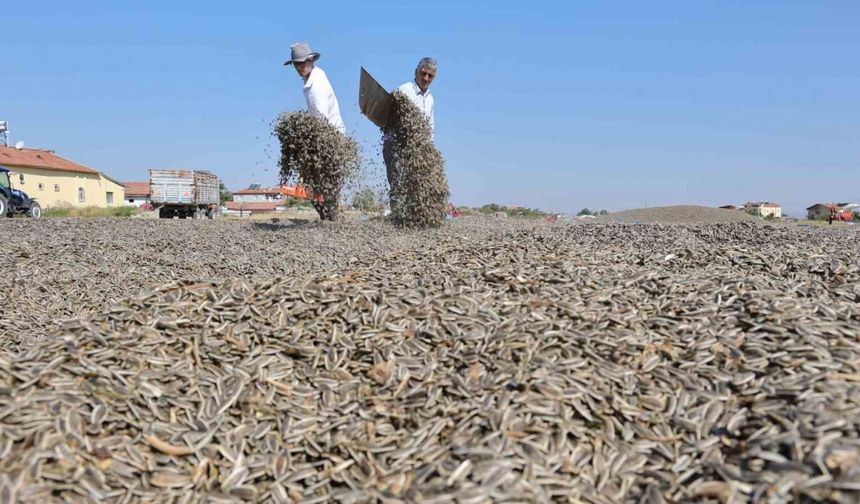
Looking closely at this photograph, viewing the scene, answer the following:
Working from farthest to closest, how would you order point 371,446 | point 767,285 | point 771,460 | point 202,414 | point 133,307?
point 767,285
point 133,307
point 202,414
point 371,446
point 771,460

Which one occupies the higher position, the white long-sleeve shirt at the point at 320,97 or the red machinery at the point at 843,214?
the white long-sleeve shirt at the point at 320,97

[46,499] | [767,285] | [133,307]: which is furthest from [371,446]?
[767,285]

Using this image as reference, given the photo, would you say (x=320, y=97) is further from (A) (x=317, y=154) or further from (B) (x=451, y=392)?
(B) (x=451, y=392)

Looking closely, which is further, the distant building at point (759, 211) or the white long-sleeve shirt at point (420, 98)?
the distant building at point (759, 211)

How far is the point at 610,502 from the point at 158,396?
4.96ft

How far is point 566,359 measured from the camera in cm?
225

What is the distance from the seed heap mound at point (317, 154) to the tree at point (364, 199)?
325mm

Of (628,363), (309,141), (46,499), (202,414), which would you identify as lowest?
(46,499)

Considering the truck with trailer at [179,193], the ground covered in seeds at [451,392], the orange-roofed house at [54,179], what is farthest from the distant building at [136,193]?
the ground covered in seeds at [451,392]

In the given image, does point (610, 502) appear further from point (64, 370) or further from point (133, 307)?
point (133, 307)

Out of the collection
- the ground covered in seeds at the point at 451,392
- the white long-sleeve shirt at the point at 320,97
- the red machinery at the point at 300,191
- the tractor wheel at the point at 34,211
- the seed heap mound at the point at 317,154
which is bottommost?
the ground covered in seeds at the point at 451,392

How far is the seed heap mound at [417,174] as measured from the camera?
29.1 feet

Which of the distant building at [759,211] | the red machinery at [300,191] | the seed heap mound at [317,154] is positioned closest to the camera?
the seed heap mound at [317,154]

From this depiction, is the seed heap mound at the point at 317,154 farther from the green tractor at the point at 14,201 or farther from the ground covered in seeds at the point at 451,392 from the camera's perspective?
the green tractor at the point at 14,201
